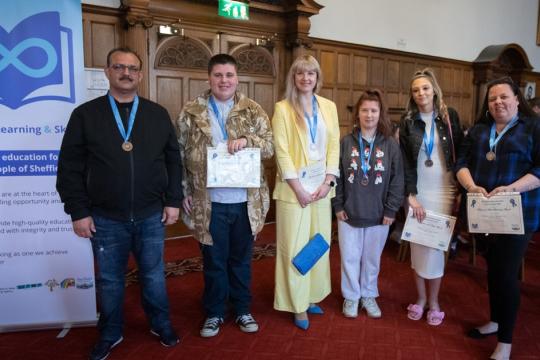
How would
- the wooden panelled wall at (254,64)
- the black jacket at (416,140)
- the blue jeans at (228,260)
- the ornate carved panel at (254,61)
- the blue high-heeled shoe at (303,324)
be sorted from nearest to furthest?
the blue jeans at (228,260) < the black jacket at (416,140) < the blue high-heeled shoe at (303,324) < the wooden panelled wall at (254,64) < the ornate carved panel at (254,61)

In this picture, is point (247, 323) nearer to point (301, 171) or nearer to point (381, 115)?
point (301, 171)

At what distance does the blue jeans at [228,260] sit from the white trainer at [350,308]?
2.17 ft

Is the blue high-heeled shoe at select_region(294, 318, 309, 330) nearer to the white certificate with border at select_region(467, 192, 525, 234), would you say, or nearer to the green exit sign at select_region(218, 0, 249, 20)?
the white certificate with border at select_region(467, 192, 525, 234)

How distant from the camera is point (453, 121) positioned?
106 inches

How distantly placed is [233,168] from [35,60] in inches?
50.1

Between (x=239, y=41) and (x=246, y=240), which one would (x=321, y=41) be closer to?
(x=239, y=41)

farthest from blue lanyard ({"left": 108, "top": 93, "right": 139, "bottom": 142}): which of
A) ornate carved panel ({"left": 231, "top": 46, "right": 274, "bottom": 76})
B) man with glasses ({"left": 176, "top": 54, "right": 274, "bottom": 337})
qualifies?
ornate carved panel ({"left": 231, "top": 46, "right": 274, "bottom": 76})

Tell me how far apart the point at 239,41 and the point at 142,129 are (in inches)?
133

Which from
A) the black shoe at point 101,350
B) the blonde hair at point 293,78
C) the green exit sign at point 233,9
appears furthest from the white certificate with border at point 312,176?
the green exit sign at point 233,9

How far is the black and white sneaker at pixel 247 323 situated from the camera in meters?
2.70

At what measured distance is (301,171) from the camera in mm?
2598

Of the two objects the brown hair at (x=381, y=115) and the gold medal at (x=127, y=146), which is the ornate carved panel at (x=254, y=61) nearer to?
the brown hair at (x=381, y=115)

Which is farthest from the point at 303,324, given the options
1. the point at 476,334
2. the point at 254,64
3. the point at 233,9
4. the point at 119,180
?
the point at 233,9

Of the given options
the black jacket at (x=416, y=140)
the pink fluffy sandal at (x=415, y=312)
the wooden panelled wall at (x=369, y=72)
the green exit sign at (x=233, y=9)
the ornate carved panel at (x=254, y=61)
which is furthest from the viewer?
the wooden panelled wall at (x=369, y=72)
